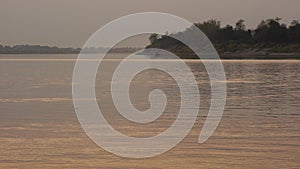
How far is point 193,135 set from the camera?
1962 centimetres

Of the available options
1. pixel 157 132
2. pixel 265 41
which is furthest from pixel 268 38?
pixel 157 132

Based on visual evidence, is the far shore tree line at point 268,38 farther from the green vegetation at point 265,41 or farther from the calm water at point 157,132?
the calm water at point 157,132

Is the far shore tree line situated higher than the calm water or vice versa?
the calm water

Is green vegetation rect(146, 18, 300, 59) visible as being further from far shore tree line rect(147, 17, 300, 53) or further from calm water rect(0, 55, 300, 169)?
calm water rect(0, 55, 300, 169)

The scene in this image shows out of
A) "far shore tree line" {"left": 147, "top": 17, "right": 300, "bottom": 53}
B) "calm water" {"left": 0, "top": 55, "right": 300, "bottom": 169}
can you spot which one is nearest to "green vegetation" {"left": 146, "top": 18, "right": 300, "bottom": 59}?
"far shore tree line" {"left": 147, "top": 17, "right": 300, "bottom": 53}

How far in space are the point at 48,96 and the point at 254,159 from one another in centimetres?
2061

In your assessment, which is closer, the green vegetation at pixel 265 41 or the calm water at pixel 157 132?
the calm water at pixel 157 132

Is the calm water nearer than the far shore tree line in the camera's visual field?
Yes

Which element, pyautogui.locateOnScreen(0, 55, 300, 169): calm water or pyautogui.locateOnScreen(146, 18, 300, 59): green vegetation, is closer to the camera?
pyautogui.locateOnScreen(0, 55, 300, 169): calm water

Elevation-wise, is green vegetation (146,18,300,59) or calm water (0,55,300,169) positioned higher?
calm water (0,55,300,169)

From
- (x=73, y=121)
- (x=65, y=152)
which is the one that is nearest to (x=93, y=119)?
(x=73, y=121)

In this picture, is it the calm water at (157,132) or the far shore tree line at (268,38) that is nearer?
the calm water at (157,132)

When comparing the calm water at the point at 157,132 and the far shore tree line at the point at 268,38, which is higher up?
the calm water at the point at 157,132

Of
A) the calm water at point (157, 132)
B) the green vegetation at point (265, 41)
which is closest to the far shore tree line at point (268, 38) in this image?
the green vegetation at point (265, 41)
